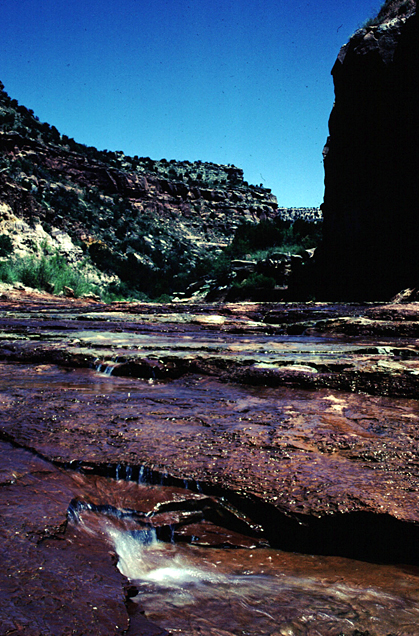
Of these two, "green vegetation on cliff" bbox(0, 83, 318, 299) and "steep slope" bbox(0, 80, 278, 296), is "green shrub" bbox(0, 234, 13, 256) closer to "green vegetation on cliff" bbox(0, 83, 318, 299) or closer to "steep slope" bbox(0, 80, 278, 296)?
"green vegetation on cliff" bbox(0, 83, 318, 299)

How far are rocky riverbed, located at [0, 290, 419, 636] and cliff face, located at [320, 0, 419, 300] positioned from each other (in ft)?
47.3

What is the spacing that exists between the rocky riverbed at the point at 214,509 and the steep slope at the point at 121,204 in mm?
30500

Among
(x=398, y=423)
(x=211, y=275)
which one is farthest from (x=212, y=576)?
(x=211, y=275)

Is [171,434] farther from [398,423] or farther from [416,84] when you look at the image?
[416,84]

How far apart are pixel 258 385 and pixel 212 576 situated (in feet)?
6.85

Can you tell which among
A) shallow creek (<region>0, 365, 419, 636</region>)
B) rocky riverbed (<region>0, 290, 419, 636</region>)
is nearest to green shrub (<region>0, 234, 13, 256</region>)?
rocky riverbed (<region>0, 290, 419, 636</region>)

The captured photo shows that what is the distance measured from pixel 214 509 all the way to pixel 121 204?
54644mm

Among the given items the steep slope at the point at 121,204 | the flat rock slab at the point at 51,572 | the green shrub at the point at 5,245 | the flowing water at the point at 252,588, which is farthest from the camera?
the steep slope at the point at 121,204

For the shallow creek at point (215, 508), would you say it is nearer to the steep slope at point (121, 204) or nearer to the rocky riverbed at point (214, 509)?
the rocky riverbed at point (214, 509)

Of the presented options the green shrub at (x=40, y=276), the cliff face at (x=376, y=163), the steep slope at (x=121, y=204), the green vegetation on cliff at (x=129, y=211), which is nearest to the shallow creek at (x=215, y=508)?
the cliff face at (x=376, y=163)

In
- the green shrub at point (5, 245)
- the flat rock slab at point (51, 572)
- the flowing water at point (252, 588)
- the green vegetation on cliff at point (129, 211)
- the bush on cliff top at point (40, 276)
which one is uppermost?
the green vegetation on cliff at point (129, 211)

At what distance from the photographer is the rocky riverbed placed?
1351 millimetres

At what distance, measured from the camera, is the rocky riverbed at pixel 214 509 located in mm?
1351

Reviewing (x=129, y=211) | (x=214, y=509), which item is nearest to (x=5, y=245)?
(x=129, y=211)
